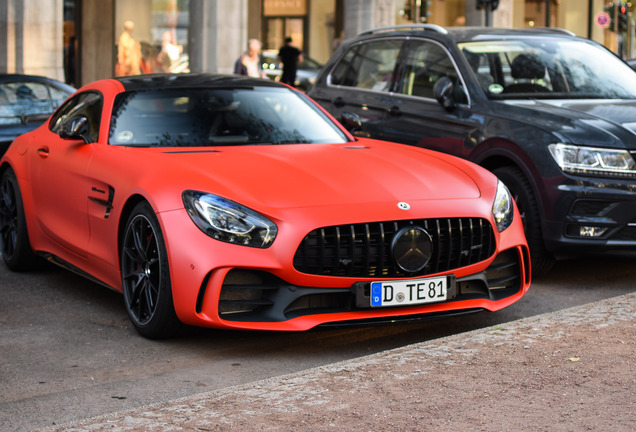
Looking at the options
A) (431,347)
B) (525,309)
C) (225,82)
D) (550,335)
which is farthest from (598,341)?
(225,82)

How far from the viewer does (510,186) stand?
7.74 meters

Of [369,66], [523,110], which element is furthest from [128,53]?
[523,110]

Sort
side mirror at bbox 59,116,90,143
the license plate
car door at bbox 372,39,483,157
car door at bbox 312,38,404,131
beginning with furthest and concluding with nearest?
car door at bbox 312,38,404,131, car door at bbox 372,39,483,157, side mirror at bbox 59,116,90,143, the license plate

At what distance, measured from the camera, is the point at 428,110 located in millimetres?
8781

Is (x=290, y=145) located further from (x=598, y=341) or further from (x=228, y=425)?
(x=228, y=425)

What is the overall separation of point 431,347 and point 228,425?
143 cm

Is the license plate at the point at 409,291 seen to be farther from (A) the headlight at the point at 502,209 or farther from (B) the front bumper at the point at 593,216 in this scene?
(B) the front bumper at the point at 593,216

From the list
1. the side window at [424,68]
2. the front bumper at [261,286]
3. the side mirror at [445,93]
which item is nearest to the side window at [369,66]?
the side window at [424,68]

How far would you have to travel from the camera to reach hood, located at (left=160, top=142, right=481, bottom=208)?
562cm

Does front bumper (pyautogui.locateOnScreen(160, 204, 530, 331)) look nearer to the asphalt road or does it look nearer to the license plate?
the license plate

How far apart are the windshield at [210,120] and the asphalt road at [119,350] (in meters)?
1.09

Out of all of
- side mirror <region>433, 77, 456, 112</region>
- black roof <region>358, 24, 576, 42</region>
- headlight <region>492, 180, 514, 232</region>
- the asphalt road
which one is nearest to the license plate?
the asphalt road

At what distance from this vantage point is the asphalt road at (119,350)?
4906 mm

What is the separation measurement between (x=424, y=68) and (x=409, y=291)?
3.86 metres
